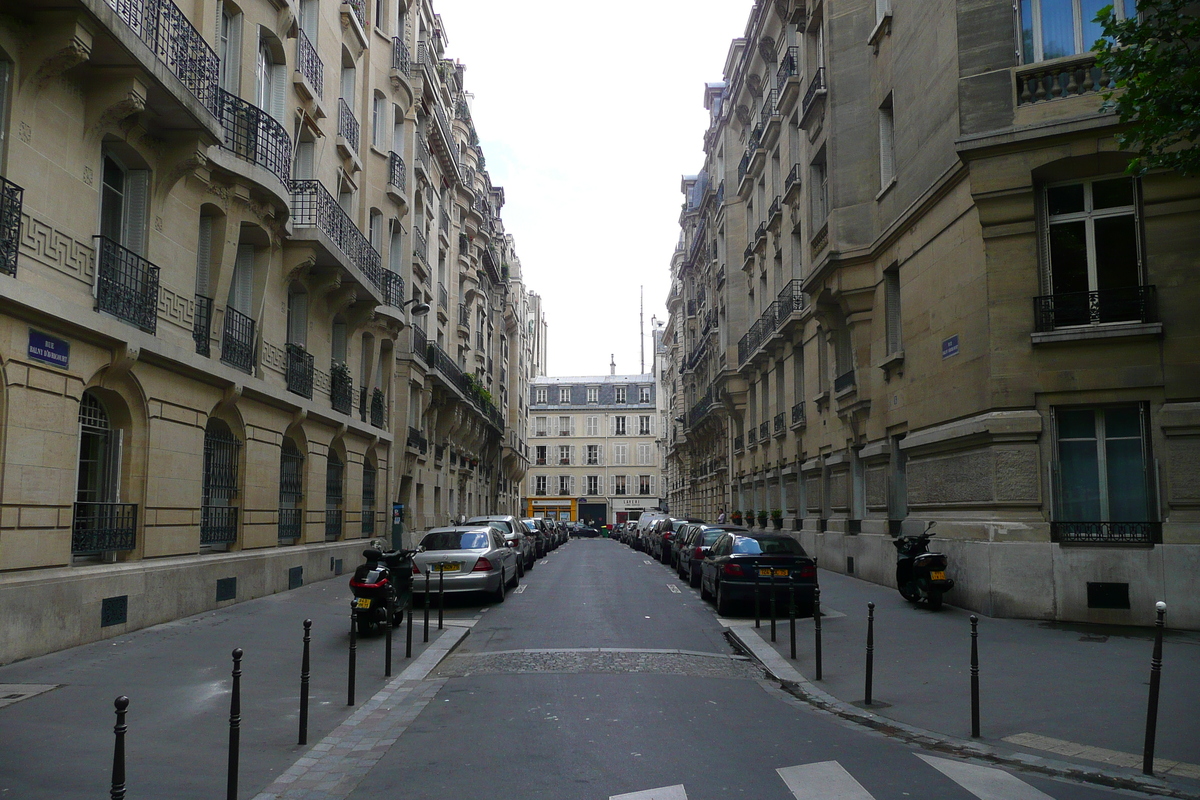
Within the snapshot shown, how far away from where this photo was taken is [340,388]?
23.8 m

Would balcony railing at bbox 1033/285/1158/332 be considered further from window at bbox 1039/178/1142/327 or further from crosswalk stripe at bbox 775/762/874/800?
crosswalk stripe at bbox 775/762/874/800

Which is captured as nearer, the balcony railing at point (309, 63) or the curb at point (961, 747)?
the curb at point (961, 747)

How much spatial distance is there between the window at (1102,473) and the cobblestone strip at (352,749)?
9942mm

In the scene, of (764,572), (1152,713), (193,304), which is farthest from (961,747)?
(193,304)

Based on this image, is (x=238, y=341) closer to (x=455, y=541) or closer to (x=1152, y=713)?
(x=455, y=541)

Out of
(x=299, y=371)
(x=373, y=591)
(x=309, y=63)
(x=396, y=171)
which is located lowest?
(x=373, y=591)

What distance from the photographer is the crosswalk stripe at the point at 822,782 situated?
5934 millimetres

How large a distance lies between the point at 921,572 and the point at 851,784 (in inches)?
370

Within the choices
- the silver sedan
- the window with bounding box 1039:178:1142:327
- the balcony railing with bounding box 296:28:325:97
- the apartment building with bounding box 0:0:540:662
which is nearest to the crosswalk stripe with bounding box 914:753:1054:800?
the apartment building with bounding box 0:0:540:662

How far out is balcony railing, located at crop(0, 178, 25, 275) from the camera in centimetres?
983

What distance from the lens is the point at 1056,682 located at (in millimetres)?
9344

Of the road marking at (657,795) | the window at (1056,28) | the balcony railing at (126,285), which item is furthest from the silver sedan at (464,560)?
the window at (1056,28)

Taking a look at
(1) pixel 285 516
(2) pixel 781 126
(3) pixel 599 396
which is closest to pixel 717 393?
(2) pixel 781 126

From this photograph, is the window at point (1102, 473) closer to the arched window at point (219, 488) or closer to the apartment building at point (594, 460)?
the arched window at point (219, 488)
